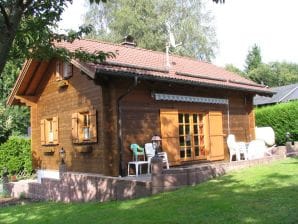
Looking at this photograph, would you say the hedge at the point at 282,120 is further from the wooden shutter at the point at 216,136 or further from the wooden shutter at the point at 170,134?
the wooden shutter at the point at 170,134

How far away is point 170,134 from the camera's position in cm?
1346

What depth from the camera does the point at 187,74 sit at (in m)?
14.9

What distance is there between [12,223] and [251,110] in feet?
38.4

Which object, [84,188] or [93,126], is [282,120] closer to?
[93,126]

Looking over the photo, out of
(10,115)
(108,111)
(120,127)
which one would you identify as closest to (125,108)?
(108,111)

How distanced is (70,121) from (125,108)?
2.97 m

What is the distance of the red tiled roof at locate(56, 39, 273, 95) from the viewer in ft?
42.1

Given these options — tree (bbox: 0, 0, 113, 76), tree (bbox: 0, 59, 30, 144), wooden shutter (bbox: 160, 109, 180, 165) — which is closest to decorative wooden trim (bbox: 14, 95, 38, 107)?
tree (bbox: 0, 59, 30, 144)

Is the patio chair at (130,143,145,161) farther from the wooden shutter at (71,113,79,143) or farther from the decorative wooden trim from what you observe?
the decorative wooden trim

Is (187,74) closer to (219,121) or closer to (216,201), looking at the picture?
(219,121)

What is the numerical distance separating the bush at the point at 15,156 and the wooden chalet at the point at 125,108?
1.73m

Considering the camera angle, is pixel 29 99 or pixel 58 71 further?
pixel 29 99

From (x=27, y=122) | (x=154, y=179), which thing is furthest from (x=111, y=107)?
(x=27, y=122)

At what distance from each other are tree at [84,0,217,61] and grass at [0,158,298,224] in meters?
24.1
